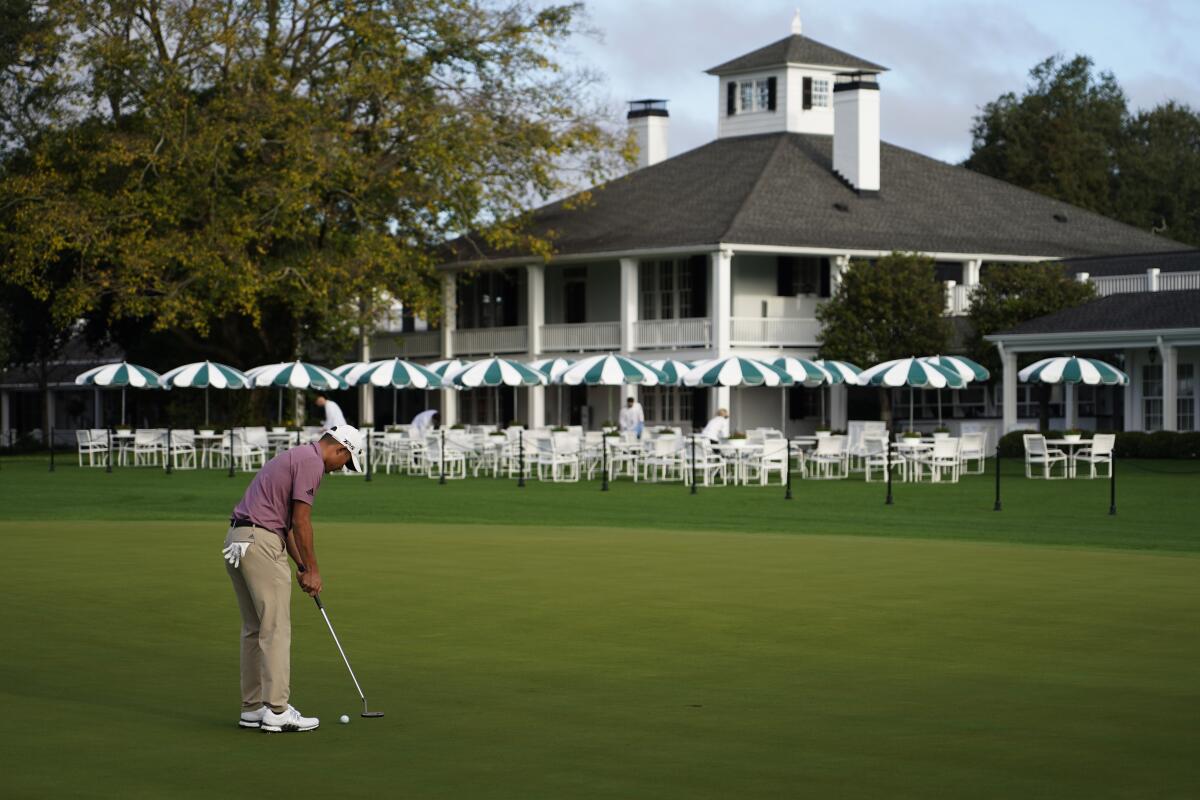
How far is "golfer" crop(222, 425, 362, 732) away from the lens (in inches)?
383

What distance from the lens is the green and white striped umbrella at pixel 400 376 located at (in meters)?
43.5

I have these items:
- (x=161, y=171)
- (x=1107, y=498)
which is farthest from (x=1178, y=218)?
(x=1107, y=498)

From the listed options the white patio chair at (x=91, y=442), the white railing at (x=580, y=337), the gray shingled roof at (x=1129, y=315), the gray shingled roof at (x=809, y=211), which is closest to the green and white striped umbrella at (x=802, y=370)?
the gray shingled roof at (x=1129, y=315)

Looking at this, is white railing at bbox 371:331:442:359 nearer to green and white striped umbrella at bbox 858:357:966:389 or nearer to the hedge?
the hedge

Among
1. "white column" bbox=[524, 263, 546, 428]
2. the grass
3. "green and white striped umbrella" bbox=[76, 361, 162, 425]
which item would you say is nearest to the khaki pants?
the grass

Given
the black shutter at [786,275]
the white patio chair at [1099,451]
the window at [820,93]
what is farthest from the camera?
the window at [820,93]

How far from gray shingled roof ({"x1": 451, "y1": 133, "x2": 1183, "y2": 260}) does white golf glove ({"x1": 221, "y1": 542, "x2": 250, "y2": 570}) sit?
41.4m

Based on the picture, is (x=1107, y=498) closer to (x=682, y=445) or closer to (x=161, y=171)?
(x=682, y=445)

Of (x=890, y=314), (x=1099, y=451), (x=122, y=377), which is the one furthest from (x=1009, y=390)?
(x=122, y=377)

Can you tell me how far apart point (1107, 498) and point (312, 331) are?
29808mm

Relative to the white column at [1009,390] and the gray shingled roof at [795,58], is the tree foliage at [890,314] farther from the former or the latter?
the gray shingled roof at [795,58]

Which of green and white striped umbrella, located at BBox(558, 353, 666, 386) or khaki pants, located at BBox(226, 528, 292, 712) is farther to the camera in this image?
green and white striped umbrella, located at BBox(558, 353, 666, 386)

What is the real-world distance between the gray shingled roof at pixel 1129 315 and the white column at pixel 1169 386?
54 centimetres

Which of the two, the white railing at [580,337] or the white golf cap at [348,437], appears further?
the white railing at [580,337]
